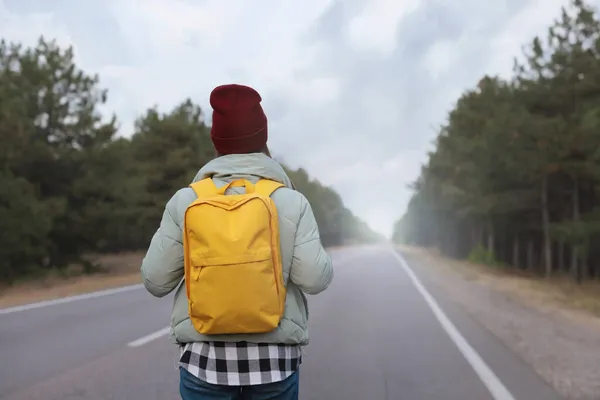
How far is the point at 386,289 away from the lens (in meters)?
18.9

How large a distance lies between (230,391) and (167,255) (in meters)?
0.53

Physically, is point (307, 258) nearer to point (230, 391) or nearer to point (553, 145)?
point (230, 391)

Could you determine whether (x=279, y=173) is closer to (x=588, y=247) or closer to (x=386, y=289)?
(x=386, y=289)

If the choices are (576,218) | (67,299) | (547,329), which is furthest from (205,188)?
(576,218)

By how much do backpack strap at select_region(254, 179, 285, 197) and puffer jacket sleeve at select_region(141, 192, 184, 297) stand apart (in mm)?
307

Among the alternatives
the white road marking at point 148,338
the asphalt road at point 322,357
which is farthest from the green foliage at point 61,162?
the white road marking at point 148,338

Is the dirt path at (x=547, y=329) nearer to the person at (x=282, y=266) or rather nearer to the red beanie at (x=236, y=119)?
the person at (x=282, y=266)

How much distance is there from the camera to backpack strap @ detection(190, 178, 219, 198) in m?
2.29

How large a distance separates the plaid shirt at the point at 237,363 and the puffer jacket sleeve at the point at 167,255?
28 centimetres

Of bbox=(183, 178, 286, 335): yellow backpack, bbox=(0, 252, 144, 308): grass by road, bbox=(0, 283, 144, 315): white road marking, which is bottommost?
bbox=(0, 252, 144, 308): grass by road

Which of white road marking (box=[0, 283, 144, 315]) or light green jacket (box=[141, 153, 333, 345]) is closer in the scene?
light green jacket (box=[141, 153, 333, 345])

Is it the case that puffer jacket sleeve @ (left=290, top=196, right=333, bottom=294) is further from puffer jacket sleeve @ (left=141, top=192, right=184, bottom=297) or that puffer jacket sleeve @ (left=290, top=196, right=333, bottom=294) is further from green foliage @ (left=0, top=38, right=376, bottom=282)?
green foliage @ (left=0, top=38, right=376, bottom=282)

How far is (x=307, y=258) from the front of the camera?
2.33 meters

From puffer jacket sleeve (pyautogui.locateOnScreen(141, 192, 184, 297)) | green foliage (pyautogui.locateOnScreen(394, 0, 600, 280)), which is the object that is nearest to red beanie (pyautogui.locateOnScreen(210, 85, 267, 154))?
puffer jacket sleeve (pyautogui.locateOnScreen(141, 192, 184, 297))
